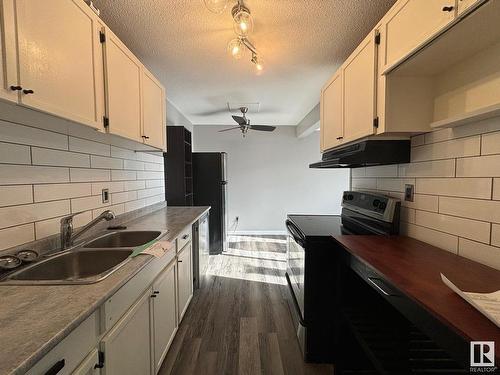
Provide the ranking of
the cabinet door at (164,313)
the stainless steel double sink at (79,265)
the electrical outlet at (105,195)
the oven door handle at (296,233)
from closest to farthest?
the stainless steel double sink at (79,265), the cabinet door at (164,313), the oven door handle at (296,233), the electrical outlet at (105,195)

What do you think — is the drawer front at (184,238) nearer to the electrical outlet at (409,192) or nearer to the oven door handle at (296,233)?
the oven door handle at (296,233)

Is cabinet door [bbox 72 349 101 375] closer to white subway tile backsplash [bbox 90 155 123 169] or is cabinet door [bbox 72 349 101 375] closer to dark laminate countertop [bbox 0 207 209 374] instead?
dark laminate countertop [bbox 0 207 209 374]

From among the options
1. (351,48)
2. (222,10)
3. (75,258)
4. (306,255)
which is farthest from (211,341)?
(351,48)

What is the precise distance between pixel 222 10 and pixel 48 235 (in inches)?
69.1

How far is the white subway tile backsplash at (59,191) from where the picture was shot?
1351mm

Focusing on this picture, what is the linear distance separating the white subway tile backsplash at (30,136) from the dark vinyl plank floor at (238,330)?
161 cm

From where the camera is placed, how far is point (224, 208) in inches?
172

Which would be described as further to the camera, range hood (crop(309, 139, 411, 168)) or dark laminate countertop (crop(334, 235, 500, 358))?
range hood (crop(309, 139, 411, 168))

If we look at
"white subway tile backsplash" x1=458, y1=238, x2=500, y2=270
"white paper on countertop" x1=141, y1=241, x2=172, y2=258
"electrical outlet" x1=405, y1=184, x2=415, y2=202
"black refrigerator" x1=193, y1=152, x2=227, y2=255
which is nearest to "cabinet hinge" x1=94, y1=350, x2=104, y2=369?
"white paper on countertop" x1=141, y1=241, x2=172, y2=258

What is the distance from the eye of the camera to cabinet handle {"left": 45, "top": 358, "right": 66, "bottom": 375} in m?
0.66

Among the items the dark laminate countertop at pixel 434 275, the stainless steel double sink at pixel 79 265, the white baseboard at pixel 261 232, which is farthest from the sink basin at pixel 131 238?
the white baseboard at pixel 261 232

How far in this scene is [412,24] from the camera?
1235 mm

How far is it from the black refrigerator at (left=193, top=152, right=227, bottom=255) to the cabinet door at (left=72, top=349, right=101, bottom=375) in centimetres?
339

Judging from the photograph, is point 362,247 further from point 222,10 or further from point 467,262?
point 222,10
